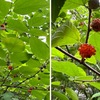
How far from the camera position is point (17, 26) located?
1.51ft

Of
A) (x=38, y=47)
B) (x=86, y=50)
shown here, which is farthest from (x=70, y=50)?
(x=86, y=50)

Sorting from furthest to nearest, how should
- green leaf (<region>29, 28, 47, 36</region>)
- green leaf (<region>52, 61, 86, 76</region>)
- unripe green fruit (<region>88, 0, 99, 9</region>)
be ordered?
1. green leaf (<region>29, 28, 47, 36</region>)
2. green leaf (<region>52, 61, 86, 76</region>)
3. unripe green fruit (<region>88, 0, 99, 9</region>)

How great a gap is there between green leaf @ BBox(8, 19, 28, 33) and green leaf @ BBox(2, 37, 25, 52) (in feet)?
0.07

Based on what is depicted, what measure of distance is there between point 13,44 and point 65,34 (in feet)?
0.57

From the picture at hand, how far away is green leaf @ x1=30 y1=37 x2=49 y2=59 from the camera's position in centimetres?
44

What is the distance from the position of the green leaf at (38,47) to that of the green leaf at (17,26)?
25 mm

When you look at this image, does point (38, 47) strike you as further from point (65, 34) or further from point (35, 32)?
point (65, 34)

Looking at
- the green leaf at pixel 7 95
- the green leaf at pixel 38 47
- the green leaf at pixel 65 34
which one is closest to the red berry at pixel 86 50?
the green leaf at pixel 65 34

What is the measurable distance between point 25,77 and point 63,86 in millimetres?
92

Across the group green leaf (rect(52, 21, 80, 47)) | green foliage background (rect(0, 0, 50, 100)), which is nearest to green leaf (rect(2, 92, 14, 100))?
green foliage background (rect(0, 0, 50, 100))

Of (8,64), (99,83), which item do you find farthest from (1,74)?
(99,83)

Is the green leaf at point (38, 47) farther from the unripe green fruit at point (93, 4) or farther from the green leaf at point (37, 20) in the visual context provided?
the unripe green fruit at point (93, 4)

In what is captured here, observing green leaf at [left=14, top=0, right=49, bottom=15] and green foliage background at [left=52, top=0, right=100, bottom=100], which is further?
green leaf at [left=14, top=0, right=49, bottom=15]

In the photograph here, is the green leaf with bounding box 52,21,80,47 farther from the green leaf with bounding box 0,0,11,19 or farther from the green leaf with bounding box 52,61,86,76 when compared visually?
the green leaf with bounding box 0,0,11,19
